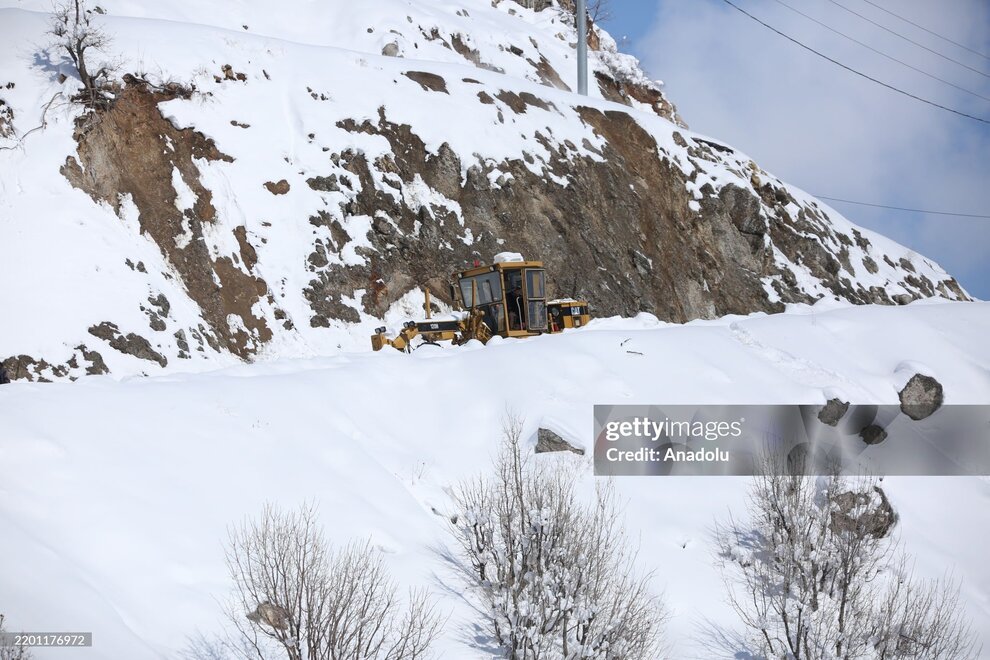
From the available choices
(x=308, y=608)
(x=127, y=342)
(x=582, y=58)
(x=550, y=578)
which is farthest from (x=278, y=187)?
(x=582, y=58)

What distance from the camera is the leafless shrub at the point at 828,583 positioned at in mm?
16234

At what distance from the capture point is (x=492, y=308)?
2881 cm

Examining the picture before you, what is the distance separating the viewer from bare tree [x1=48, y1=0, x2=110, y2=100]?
31250mm

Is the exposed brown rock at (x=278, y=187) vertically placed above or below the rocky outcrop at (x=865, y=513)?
above

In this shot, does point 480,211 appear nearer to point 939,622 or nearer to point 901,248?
point 939,622

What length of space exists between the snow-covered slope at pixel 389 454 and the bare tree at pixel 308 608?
809mm

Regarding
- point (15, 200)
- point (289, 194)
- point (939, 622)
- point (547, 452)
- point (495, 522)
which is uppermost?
point (289, 194)

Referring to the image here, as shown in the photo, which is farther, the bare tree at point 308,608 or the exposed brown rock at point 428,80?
the exposed brown rock at point 428,80

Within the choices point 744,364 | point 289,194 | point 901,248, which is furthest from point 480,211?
point 901,248

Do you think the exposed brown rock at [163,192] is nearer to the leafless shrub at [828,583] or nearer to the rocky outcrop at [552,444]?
the rocky outcrop at [552,444]

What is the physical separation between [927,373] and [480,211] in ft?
63.3

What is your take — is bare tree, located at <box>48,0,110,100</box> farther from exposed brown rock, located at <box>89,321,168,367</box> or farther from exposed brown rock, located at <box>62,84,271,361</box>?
exposed brown rock, located at <box>89,321,168,367</box>

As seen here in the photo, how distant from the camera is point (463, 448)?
69.2 feet

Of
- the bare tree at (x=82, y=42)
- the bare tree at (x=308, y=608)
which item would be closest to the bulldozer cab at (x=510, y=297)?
the bare tree at (x=308, y=608)
